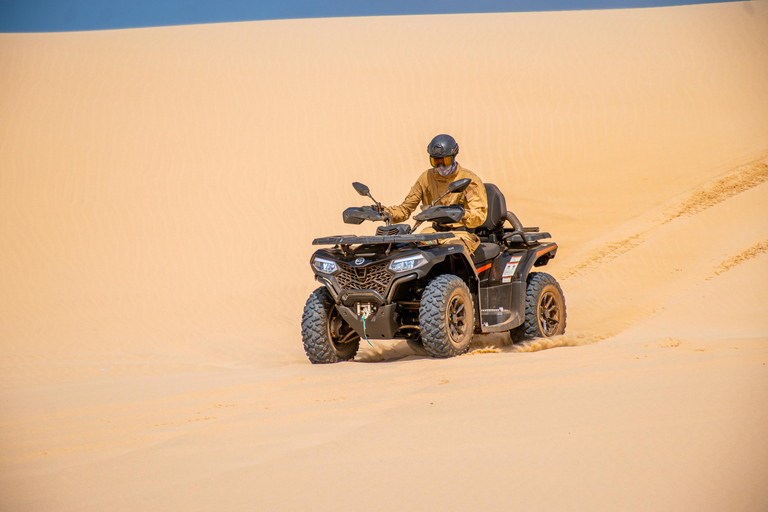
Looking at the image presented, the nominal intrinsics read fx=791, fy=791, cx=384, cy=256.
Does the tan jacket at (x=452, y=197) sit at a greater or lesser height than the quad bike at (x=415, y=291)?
greater

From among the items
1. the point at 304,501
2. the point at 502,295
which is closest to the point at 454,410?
the point at 304,501

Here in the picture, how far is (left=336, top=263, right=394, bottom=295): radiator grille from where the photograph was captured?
620 centimetres

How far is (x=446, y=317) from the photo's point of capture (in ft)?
20.0

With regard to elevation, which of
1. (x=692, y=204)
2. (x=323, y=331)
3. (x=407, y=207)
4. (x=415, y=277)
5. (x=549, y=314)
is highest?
(x=692, y=204)

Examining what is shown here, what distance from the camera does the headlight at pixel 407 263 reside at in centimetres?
611

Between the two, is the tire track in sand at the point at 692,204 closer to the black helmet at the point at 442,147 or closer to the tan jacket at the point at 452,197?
the tan jacket at the point at 452,197

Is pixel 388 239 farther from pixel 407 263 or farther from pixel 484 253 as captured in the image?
pixel 484 253

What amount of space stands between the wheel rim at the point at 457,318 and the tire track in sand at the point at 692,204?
504cm

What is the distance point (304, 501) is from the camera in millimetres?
3250

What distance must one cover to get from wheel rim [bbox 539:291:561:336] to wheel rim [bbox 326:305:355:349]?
6.38 ft

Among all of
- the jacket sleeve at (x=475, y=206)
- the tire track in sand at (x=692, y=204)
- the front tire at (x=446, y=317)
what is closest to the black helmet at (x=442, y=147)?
the jacket sleeve at (x=475, y=206)

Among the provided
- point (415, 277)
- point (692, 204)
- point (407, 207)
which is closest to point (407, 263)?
point (415, 277)

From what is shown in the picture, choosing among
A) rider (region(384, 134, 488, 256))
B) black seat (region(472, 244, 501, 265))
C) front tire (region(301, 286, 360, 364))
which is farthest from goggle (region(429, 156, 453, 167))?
front tire (region(301, 286, 360, 364))

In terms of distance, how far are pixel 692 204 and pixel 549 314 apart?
6877 mm
